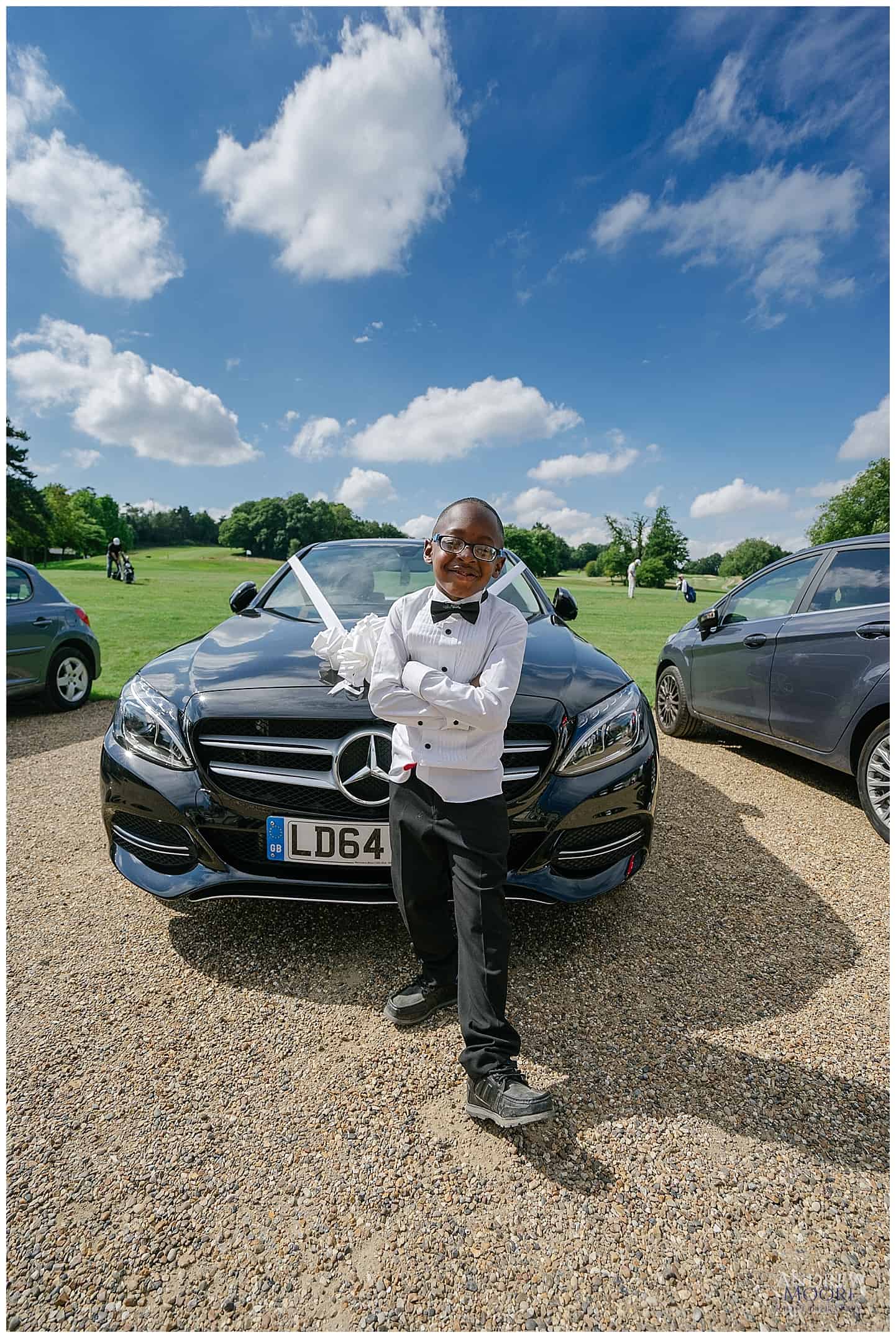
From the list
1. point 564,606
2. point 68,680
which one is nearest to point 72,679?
point 68,680

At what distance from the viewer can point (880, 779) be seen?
3625mm

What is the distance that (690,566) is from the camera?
306ft

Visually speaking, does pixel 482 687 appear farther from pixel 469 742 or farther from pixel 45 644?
pixel 45 644

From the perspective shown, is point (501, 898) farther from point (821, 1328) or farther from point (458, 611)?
point (821, 1328)

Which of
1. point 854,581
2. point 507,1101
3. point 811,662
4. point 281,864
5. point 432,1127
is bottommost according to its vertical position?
point 432,1127

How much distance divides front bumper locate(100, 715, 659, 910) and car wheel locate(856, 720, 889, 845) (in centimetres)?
211

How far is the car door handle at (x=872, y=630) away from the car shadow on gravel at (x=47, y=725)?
4952 millimetres

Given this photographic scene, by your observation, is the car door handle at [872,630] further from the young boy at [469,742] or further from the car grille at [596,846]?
the young boy at [469,742]

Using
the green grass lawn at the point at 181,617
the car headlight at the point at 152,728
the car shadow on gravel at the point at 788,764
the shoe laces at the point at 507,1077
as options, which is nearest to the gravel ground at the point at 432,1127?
the shoe laces at the point at 507,1077

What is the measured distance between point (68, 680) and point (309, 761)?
532cm

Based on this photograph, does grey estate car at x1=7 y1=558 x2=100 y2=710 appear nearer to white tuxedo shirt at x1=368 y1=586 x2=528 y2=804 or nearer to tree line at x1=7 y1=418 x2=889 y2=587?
white tuxedo shirt at x1=368 y1=586 x2=528 y2=804

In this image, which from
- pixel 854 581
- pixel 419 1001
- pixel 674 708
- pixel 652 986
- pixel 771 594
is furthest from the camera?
pixel 674 708

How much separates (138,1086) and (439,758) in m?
1.27

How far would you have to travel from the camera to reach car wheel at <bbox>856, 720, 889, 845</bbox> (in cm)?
356
